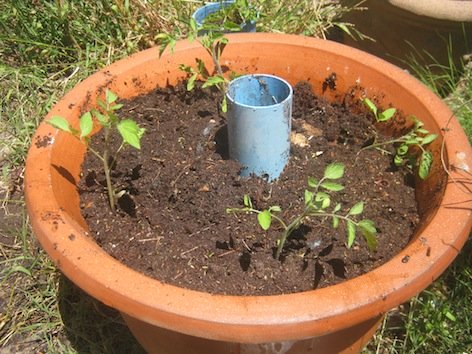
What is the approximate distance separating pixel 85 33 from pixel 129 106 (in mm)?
1062

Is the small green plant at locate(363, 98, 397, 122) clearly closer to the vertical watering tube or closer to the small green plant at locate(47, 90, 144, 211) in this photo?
the vertical watering tube

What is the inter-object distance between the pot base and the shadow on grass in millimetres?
399

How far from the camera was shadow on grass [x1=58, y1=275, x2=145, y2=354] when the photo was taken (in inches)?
61.9

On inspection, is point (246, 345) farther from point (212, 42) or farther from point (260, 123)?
point (212, 42)

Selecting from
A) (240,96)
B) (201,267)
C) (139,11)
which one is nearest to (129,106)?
(240,96)

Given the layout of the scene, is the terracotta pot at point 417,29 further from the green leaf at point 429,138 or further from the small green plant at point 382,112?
the green leaf at point 429,138

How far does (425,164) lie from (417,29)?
1.40m

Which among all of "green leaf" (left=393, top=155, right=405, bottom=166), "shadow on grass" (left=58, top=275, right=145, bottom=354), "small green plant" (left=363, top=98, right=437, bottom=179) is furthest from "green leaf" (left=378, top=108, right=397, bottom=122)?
"shadow on grass" (left=58, top=275, right=145, bottom=354)

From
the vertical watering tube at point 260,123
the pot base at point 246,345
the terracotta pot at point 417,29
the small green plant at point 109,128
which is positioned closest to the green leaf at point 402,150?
the vertical watering tube at point 260,123

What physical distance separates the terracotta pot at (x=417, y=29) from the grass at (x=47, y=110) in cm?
12

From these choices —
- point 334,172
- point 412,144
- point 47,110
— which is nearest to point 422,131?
point 412,144

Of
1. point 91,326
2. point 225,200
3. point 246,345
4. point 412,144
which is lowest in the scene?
point 91,326

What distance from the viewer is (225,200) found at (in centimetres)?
124

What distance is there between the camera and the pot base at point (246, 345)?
1.06 m
